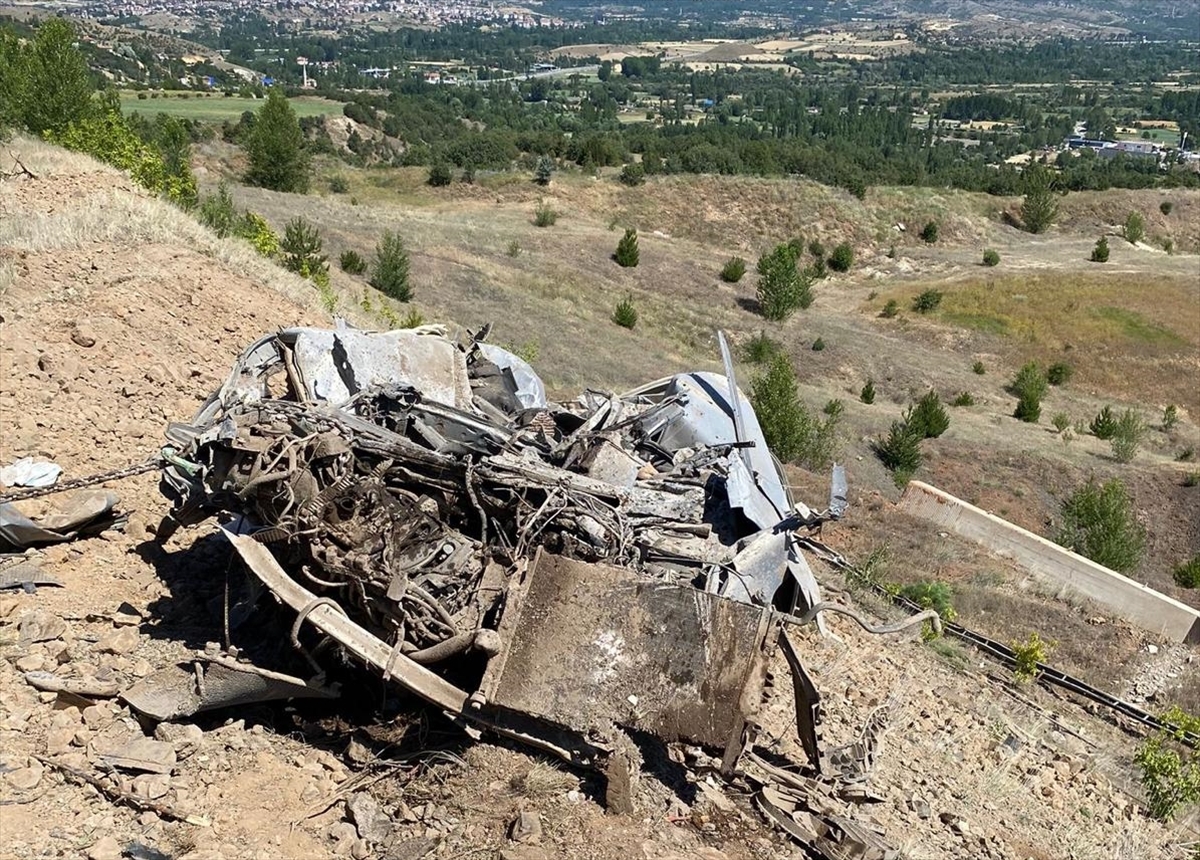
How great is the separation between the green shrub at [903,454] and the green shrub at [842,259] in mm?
26780

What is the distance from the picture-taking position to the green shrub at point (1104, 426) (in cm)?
2850

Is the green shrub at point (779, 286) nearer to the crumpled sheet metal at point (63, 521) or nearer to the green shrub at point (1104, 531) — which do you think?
the green shrub at point (1104, 531)

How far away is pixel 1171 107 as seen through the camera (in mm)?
159125

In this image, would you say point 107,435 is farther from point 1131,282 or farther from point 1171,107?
point 1171,107

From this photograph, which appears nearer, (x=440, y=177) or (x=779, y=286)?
(x=779, y=286)

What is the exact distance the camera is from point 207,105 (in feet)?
265

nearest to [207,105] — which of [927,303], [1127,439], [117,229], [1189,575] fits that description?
[927,303]

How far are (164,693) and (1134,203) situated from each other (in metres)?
70.9

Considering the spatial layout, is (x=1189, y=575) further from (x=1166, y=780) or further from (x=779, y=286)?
(x=779, y=286)

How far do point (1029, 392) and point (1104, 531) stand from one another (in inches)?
510

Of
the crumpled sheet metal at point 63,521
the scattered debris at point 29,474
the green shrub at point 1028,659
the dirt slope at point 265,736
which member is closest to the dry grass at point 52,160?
the dirt slope at point 265,736

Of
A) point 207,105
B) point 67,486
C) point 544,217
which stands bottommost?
point 544,217

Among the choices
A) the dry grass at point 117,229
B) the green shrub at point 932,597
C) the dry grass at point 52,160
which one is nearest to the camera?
the green shrub at point 932,597

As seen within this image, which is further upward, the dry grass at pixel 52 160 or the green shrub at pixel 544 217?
the dry grass at pixel 52 160
